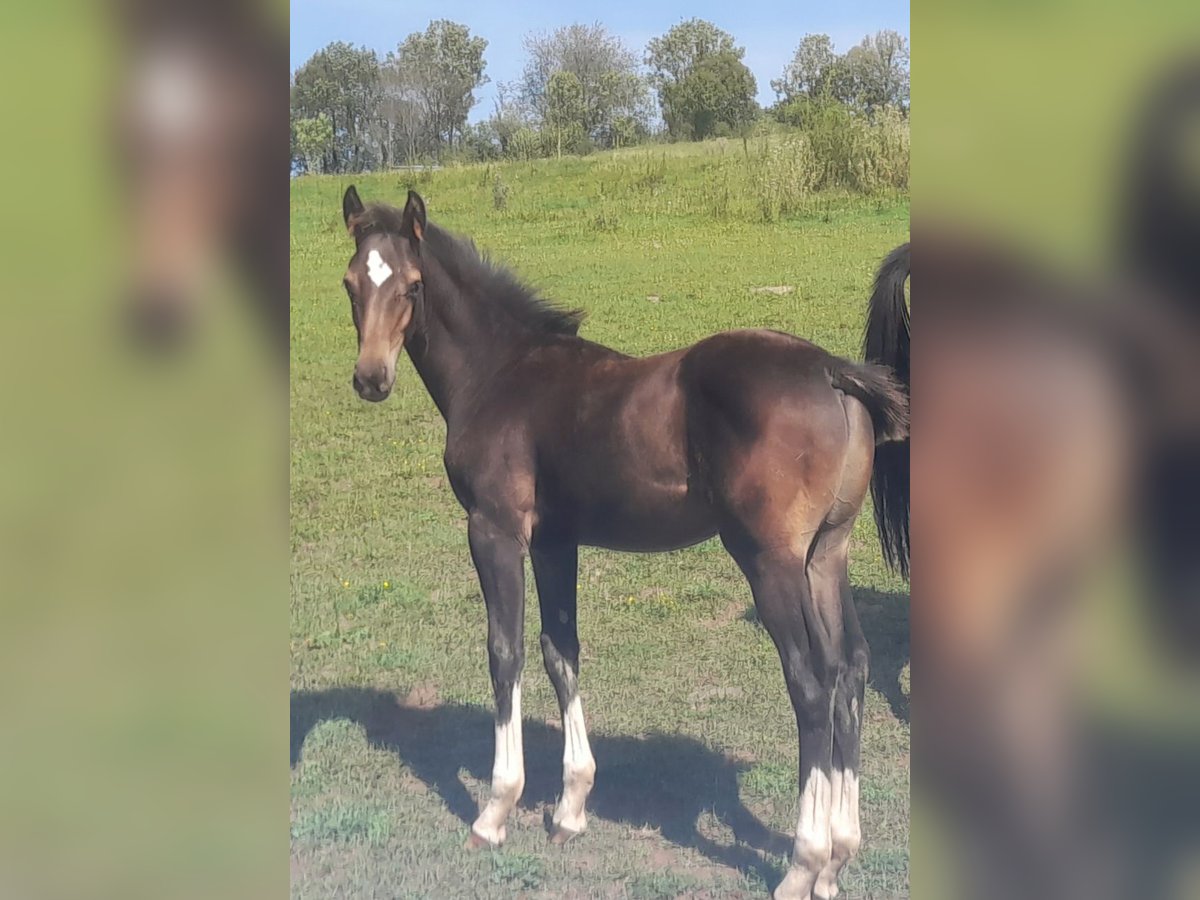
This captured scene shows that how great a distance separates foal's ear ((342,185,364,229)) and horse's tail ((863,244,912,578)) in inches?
67.4

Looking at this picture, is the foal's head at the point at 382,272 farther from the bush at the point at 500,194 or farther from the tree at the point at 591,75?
the tree at the point at 591,75

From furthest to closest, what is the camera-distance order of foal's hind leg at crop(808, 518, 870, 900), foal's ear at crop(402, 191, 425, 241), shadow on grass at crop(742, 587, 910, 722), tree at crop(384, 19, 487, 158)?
shadow on grass at crop(742, 587, 910, 722)
tree at crop(384, 19, 487, 158)
foal's ear at crop(402, 191, 425, 241)
foal's hind leg at crop(808, 518, 870, 900)

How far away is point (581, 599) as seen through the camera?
4.55 m

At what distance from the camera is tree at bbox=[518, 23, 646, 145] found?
4.27m

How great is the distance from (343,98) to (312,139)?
0.59 feet

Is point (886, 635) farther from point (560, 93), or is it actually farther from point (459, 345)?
point (560, 93)

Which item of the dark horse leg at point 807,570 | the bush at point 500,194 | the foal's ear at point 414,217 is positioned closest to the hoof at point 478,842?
the dark horse leg at point 807,570

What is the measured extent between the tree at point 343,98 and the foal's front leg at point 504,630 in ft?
4.48

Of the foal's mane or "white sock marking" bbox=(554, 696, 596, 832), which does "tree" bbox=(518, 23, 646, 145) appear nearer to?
the foal's mane
